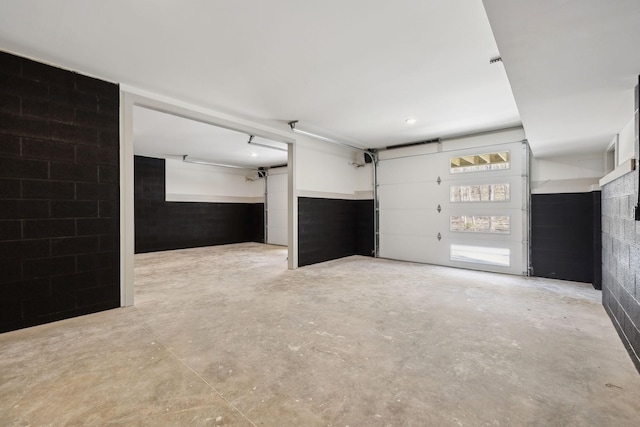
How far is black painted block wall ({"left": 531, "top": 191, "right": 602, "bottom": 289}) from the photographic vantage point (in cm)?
447

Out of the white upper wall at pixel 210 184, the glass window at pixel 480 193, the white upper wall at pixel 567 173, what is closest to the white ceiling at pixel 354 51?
the white upper wall at pixel 567 173

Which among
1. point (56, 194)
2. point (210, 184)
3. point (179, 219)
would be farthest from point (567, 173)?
point (179, 219)

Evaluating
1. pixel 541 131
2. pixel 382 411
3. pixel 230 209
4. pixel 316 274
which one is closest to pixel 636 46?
pixel 541 131

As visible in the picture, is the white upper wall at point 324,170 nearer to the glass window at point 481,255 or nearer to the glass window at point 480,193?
the glass window at point 480,193

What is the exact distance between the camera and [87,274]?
3086 millimetres

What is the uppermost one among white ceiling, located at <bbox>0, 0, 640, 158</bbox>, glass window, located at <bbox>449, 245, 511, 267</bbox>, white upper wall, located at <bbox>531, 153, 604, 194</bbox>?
white ceiling, located at <bbox>0, 0, 640, 158</bbox>

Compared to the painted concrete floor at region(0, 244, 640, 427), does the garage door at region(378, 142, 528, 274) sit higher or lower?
higher

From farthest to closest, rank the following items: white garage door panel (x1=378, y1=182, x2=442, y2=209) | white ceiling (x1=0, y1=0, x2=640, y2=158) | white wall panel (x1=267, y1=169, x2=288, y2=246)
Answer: white wall panel (x1=267, y1=169, x2=288, y2=246)
white garage door panel (x1=378, y1=182, x2=442, y2=209)
white ceiling (x1=0, y1=0, x2=640, y2=158)

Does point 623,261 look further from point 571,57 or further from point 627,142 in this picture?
point 571,57

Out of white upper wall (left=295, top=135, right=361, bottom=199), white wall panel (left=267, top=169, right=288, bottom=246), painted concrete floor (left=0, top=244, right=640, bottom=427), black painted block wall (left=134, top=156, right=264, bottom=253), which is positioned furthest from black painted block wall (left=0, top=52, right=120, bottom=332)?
white wall panel (left=267, top=169, right=288, bottom=246)

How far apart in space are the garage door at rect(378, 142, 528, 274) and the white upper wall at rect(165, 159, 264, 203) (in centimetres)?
534

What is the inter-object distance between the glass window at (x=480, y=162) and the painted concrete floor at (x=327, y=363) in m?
2.41

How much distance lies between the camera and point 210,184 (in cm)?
943

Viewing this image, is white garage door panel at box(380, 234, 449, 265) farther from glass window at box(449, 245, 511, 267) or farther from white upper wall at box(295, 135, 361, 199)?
white upper wall at box(295, 135, 361, 199)
